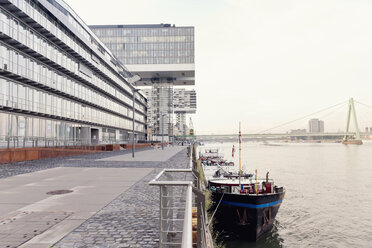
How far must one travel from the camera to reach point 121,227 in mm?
6527

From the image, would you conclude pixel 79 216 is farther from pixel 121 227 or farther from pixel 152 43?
pixel 152 43

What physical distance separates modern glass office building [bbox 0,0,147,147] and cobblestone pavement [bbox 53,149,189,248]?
2056 centimetres

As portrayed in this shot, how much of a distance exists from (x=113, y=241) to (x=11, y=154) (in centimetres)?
2269

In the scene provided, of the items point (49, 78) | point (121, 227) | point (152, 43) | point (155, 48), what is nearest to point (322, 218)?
point (121, 227)

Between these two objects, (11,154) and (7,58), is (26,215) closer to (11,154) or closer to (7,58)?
(11,154)

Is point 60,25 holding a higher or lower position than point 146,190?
higher

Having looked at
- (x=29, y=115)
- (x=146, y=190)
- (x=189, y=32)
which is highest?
(x=189, y=32)

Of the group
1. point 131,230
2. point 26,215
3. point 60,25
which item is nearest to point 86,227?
point 131,230

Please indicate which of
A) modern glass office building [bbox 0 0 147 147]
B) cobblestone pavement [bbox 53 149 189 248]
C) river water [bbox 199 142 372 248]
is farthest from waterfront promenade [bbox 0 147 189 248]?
modern glass office building [bbox 0 0 147 147]

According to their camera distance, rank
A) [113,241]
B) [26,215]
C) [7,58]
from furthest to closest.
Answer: [7,58]
[26,215]
[113,241]

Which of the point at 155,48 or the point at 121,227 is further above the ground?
the point at 155,48

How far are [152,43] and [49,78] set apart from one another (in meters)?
80.2

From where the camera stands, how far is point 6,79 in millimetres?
29328

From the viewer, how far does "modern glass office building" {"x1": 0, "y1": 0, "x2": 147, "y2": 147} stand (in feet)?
96.2
